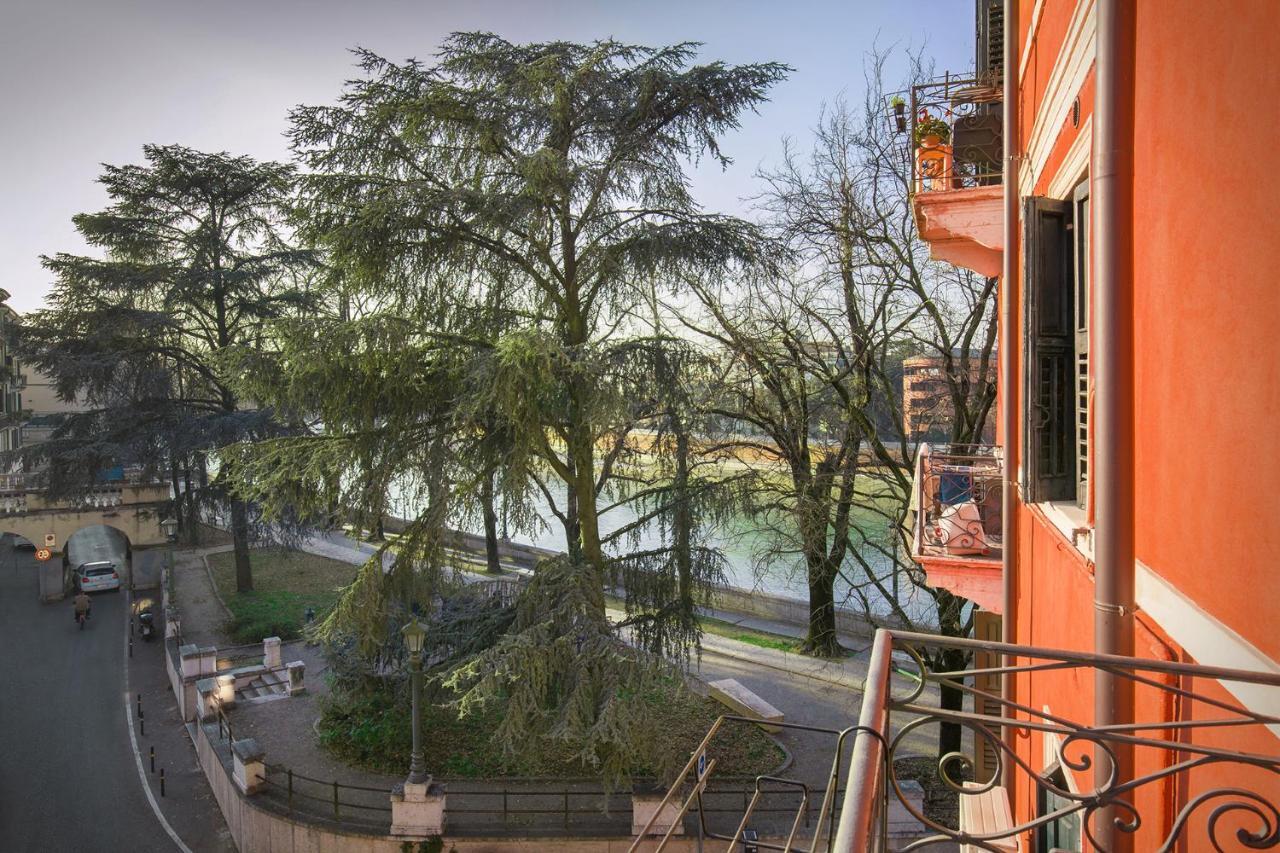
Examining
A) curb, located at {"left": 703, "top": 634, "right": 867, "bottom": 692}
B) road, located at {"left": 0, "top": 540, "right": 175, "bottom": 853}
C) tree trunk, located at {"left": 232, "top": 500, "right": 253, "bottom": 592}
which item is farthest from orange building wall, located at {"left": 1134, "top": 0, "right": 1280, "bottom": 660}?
tree trunk, located at {"left": 232, "top": 500, "right": 253, "bottom": 592}

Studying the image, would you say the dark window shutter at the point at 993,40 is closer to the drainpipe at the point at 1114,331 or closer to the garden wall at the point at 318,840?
the drainpipe at the point at 1114,331

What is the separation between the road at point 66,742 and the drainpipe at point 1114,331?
13244mm

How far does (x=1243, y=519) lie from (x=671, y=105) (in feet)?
37.2

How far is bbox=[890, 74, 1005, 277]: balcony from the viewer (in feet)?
22.4

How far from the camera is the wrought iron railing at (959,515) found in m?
6.88

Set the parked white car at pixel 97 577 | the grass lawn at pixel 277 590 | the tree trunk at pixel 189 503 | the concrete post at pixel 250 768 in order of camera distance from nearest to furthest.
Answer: the concrete post at pixel 250 768
the grass lawn at pixel 277 590
the tree trunk at pixel 189 503
the parked white car at pixel 97 577

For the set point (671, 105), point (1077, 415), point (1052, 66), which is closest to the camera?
point (1077, 415)

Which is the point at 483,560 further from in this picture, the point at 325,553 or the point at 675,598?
the point at 675,598

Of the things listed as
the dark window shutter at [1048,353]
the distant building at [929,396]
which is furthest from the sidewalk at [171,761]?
the distant building at [929,396]

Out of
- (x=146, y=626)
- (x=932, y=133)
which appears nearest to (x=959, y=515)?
(x=932, y=133)

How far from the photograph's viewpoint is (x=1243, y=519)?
1856 millimetres

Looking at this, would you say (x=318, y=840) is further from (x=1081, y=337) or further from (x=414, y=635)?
(x=1081, y=337)

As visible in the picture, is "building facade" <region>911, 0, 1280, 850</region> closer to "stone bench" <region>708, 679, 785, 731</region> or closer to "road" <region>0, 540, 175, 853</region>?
"stone bench" <region>708, 679, 785, 731</region>

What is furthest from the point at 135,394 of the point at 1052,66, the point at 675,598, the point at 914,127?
the point at 1052,66
